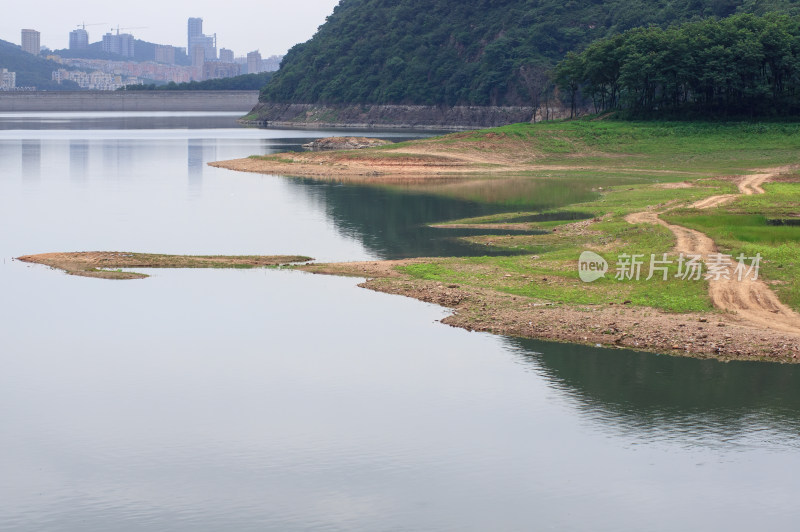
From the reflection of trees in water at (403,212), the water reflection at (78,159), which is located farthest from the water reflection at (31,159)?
the reflection of trees in water at (403,212)

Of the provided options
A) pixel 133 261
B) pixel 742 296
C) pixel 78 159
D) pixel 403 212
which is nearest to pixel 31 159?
pixel 78 159

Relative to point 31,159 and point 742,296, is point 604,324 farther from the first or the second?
point 31,159

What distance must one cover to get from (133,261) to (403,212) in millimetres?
23348

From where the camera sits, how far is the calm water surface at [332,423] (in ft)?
63.4

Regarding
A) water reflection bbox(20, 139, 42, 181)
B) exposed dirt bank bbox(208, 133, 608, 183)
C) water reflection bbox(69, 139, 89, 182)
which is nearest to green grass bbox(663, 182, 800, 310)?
exposed dirt bank bbox(208, 133, 608, 183)

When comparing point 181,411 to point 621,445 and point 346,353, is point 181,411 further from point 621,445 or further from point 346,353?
point 621,445

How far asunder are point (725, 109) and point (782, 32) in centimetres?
939

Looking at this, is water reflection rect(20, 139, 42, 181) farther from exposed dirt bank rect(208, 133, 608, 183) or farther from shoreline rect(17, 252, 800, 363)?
shoreline rect(17, 252, 800, 363)

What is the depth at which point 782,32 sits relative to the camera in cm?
10456

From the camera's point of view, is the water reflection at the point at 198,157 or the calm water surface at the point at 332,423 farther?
the water reflection at the point at 198,157

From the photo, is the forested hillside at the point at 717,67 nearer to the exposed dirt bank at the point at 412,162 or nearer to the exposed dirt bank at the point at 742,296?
the exposed dirt bank at the point at 412,162

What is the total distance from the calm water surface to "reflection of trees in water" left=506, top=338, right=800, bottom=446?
3.1 inches

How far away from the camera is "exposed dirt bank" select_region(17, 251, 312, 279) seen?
42.2 metres

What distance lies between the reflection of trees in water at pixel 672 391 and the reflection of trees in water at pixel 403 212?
1689 cm
